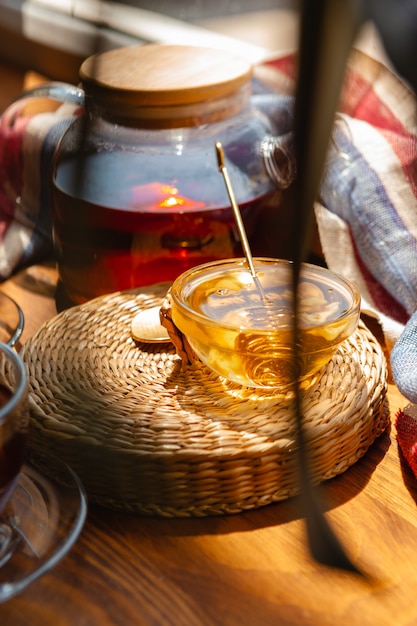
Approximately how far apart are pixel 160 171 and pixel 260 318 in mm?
126

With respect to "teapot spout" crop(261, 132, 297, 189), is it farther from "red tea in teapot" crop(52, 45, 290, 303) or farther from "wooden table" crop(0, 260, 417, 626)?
"wooden table" crop(0, 260, 417, 626)

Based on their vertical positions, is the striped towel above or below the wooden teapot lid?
below

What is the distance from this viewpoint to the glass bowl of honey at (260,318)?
0.32 m

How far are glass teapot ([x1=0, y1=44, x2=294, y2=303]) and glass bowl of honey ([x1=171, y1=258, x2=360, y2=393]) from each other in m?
0.05

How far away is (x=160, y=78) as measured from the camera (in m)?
0.41

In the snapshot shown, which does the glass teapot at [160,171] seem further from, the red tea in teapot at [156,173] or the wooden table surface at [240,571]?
the wooden table surface at [240,571]

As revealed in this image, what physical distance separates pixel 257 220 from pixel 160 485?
0.61 feet

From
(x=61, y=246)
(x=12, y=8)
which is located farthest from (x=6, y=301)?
(x=12, y=8)

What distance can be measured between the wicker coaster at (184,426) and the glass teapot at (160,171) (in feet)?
0.24

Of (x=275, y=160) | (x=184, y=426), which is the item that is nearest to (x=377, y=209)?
(x=275, y=160)

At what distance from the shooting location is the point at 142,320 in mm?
394

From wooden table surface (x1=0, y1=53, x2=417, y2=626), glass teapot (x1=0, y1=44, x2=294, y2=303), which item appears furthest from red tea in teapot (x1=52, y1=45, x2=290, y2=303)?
wooden table surface (x1=0, y1=53, x2=417, y2=626)

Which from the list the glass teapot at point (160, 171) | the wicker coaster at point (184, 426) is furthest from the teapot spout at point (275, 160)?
the wicker coaster at point (184, 426)

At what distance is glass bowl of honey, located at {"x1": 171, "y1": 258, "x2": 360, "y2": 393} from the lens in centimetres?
32
